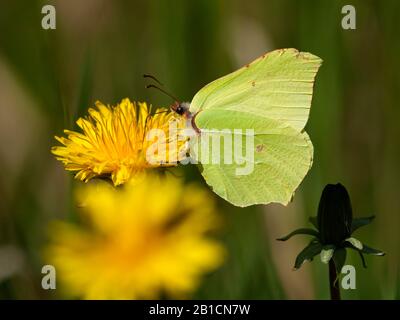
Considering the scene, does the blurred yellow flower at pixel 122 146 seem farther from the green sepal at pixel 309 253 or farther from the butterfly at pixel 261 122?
the green sepal at pixel 309 253

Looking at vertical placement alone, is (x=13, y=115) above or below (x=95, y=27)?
below

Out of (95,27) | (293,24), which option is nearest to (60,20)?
(95,27)

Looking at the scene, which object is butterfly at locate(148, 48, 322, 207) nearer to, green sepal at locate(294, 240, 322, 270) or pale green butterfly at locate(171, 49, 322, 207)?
pale green butterfly at locate(171, 49, 322, 207)

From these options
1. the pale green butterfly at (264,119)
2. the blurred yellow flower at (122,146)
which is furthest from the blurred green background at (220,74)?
the blurred yellow flower at (122,146)

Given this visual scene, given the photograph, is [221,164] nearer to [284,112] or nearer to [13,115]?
[284,112]

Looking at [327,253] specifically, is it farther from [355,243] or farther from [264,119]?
[264,119]

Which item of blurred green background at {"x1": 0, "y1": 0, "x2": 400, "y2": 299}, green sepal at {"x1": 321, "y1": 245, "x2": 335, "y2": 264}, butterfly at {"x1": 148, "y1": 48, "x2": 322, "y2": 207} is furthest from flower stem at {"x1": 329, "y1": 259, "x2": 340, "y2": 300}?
blurred green background at {"x1": 0, "y1": 0, "x2": 400, "y2": 299}
